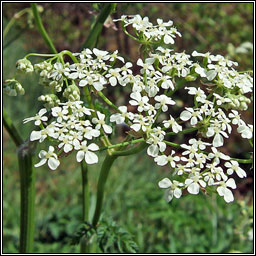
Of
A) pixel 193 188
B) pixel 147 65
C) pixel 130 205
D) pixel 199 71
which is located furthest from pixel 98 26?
pixel 130 205

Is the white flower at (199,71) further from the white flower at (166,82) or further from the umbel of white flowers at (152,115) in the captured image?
the white flower at (166,82)

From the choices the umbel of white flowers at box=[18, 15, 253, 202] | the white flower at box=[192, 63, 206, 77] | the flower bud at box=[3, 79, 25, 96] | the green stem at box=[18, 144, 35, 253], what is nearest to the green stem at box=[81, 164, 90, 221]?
the green stem at box=[18, 144, 35, 253]

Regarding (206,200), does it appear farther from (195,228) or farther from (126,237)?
(126,237)

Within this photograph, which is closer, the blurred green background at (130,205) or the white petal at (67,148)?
the white petal at (67,148)

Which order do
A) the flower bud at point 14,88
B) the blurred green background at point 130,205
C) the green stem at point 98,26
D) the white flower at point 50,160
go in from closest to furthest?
the white flower at point 50,160
the flower bud at point 14,88
the green stem at point 98,26
the blurred green background at point 130,205

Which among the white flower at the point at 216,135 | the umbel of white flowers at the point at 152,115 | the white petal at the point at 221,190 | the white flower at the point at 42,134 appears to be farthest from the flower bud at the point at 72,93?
the white petal at the point at 221,190

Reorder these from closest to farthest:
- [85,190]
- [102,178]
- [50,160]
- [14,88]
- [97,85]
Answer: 1. [50,160]
2. [97,85]
3. [14,88]
4. [102,178]
5. [85,190]

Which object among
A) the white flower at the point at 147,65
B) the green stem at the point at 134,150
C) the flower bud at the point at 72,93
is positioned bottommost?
the green stem at the point at 134,150

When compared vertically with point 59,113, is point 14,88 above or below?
above

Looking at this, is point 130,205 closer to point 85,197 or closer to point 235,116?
point 85,197

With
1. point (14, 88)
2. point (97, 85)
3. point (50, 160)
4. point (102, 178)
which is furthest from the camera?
point (102, 178)
